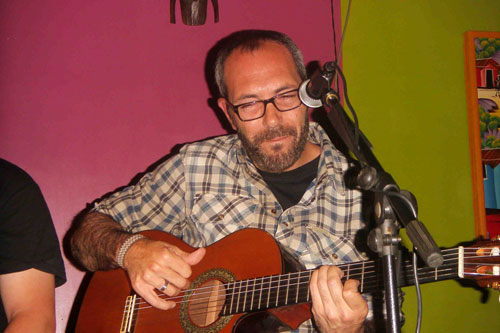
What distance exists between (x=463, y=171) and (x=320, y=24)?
1182mm

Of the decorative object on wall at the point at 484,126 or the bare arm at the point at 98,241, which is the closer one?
the bare arm at the point at 98,241

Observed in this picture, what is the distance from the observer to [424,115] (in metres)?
2.46

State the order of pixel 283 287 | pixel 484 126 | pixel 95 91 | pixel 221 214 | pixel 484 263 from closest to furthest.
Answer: pixel 484 263 < pixel 283 287 < pixel 221 214 < pixel 95 91 < pixel 484 126

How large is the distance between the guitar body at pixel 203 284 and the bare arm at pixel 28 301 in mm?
181

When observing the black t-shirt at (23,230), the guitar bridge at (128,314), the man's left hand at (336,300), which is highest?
the black t-shirt at (23,230)

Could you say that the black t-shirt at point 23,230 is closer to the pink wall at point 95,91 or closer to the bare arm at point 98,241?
the bare arm at point 98,241

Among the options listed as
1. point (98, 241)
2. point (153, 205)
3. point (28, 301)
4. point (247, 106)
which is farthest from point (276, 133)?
point (28, 301)

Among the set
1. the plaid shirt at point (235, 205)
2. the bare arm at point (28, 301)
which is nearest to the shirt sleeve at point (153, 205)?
the plaid shirt at point (235, 205)

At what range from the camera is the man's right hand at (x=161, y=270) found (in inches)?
58.5

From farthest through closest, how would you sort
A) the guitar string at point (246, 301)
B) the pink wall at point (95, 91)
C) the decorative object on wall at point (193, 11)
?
1. the decorative object on wall at point (193, 11)
2. the pink wall at point (95, 91)
3. the guitar string at point (246, 301)

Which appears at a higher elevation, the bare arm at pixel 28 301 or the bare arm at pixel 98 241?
the bare arm at pixel 98 241

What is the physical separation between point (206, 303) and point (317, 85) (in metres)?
0.88

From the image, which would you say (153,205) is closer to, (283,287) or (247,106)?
(247,106)

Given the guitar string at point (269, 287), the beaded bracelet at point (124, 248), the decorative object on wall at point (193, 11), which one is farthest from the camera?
the decorative object on wall at point (193, 11)
